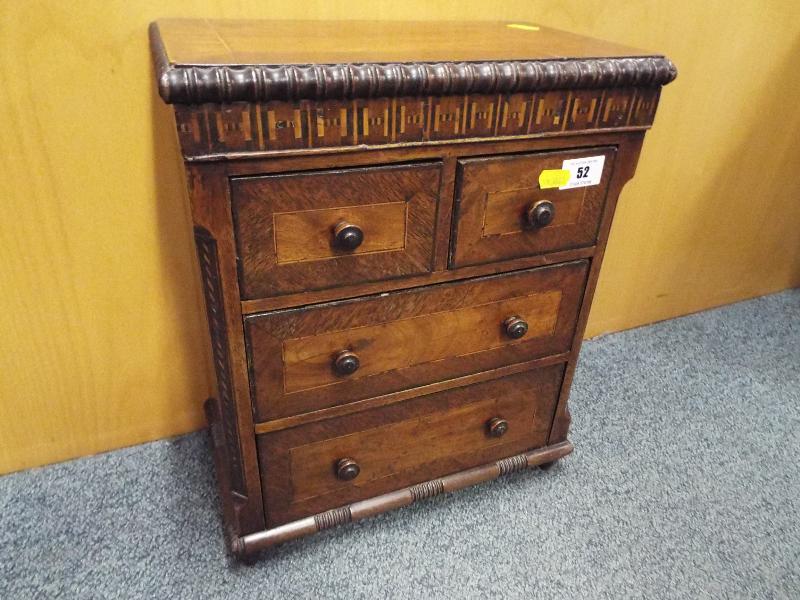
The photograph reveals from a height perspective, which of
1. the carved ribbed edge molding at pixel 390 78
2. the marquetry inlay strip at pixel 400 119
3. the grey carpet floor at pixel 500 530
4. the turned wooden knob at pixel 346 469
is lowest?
the grey carpet floor at pixel 500 530

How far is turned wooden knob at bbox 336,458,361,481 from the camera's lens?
3.30 feet

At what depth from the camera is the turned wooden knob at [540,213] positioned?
0.86 m

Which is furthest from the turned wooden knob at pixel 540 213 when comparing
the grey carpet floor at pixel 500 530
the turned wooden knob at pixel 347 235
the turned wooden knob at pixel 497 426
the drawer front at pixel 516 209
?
the grey carpet floor at pixel 500 530

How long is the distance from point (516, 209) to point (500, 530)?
651 mm

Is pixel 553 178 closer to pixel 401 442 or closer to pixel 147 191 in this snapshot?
pixel 401 442

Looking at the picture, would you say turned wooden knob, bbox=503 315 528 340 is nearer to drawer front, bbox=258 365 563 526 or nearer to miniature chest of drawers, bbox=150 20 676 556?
miniature chest of drawers, bbox=150 20 676 556

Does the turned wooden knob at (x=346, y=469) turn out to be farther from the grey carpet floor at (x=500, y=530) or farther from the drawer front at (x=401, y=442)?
the grey carpet floor at (x=500, y=530)

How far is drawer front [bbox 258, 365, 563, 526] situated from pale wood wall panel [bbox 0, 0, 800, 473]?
0.40 metres

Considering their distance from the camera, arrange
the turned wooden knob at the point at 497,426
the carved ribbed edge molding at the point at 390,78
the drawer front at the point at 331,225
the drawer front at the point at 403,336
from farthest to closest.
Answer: the turned wooden knob at the point at 497,426 → the drawer front at the point at 403,336 → the drawer front at the point at 331,225 → the carved ribbed edge molding at the point at 390,78

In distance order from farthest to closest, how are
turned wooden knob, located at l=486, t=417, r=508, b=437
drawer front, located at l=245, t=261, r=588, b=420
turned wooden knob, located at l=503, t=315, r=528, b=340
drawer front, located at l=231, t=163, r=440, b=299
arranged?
turned wooden knob, located at l=486, t=417, r=508, b=437 → turned wooden knob, located at l=503, t=315, r=528, b=340 → drawer front, located at l=245, t=261, r=588, b=420 → drawer front, located at l=231, t=163, r=440, b=299

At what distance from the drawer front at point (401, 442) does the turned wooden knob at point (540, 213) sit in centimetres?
33

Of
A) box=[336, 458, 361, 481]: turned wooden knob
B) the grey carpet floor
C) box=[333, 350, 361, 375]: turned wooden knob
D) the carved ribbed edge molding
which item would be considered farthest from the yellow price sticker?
the grey carpet floor

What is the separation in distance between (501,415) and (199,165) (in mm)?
718

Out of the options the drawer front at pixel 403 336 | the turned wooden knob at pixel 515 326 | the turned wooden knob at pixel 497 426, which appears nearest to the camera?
the drawer front at pixel 403 336
